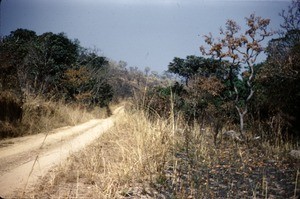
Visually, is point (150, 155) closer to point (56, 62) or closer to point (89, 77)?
point (56, 62)

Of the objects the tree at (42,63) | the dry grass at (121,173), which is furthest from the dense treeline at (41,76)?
the dry grass at (121,173)

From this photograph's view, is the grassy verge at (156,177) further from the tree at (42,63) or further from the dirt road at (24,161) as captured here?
the tree at (42,63)

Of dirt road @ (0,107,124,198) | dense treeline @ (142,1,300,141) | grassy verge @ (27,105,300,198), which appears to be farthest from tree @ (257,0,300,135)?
dirt road @ (0,107,124,198)

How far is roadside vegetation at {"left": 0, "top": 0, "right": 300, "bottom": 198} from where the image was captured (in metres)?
3.32

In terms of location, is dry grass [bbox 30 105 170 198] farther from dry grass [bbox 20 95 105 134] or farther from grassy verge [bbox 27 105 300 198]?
dry grass [bbox 20 95 105 134]

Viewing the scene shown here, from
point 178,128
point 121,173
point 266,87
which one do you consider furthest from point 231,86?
point 121,173

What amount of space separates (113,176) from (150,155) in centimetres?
80

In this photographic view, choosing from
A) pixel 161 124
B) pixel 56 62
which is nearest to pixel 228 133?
pixel 161 124

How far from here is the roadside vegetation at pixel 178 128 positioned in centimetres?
332

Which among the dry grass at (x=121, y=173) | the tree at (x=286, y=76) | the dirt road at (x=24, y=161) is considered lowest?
the dirt road at (x=24, y=161)

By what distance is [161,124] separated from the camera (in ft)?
15.5

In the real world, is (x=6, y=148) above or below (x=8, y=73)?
below

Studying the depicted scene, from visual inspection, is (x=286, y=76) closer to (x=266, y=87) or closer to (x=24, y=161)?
(x=266, y=87)

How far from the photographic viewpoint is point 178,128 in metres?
5.37
